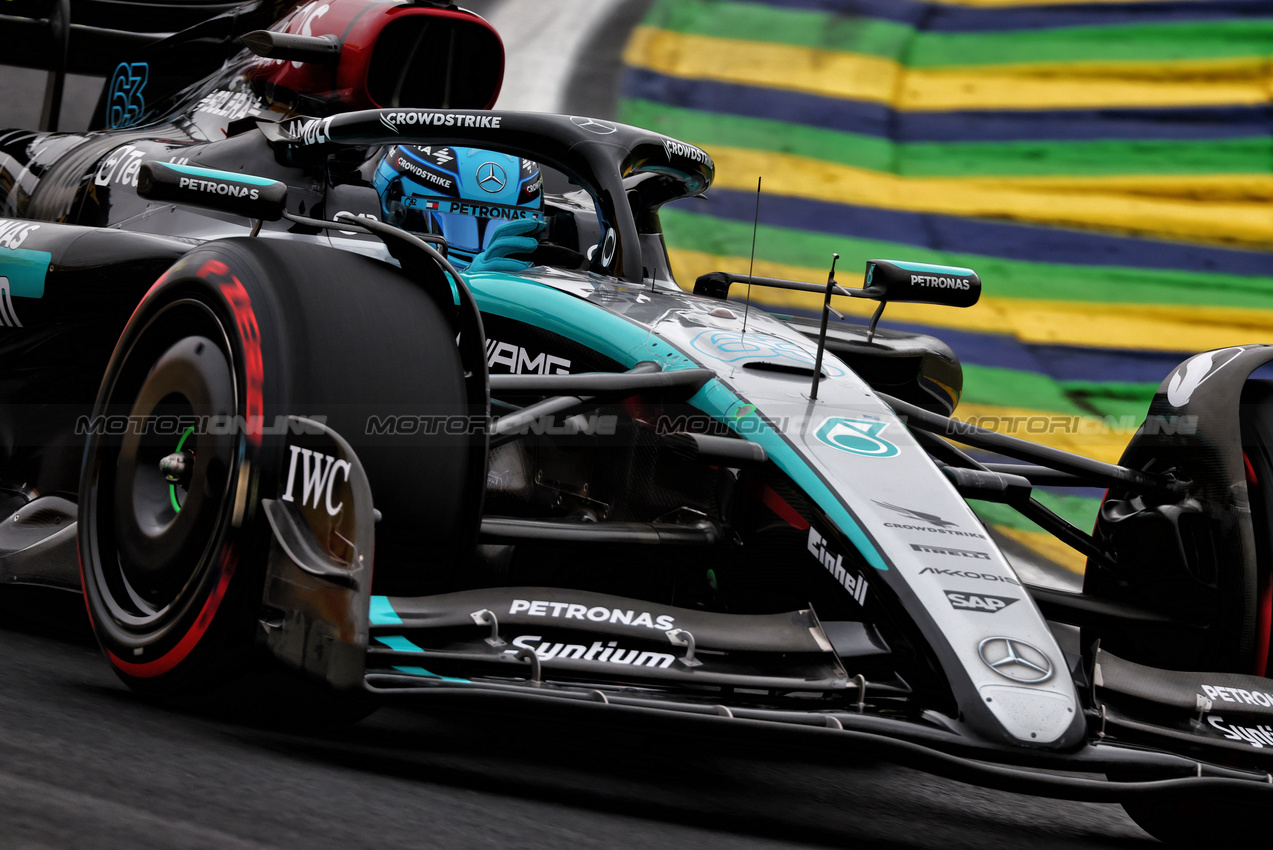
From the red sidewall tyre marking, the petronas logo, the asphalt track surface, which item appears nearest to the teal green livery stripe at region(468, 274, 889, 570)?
the petronas logo

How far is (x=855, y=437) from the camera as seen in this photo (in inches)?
115

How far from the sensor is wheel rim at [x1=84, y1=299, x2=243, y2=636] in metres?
2.59

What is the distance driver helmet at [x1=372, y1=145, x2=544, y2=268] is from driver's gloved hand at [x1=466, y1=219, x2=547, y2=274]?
0.38 metres

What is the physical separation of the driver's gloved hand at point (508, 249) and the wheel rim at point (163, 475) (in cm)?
104

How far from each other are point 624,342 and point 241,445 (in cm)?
96

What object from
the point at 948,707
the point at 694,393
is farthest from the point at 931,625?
the point at 694,393

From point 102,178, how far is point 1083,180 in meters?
6.78

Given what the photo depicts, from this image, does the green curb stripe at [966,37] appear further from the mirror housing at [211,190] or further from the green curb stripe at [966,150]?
the mirror housing at [211,190]

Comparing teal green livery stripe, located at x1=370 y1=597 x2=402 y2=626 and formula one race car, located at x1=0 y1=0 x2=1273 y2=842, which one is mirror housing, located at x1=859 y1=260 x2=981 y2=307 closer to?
formula one race car, located at x1=0 y1=0 x2=1273 y2=842

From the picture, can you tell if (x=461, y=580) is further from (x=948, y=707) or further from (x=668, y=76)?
(x=668, y=76)

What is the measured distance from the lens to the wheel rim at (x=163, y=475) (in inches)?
102

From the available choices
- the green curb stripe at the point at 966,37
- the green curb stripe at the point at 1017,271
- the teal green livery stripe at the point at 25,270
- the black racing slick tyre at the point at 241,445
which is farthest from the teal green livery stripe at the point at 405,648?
the green curb stripe at the point at 966,37

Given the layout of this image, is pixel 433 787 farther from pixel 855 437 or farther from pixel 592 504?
pixel 855 437
